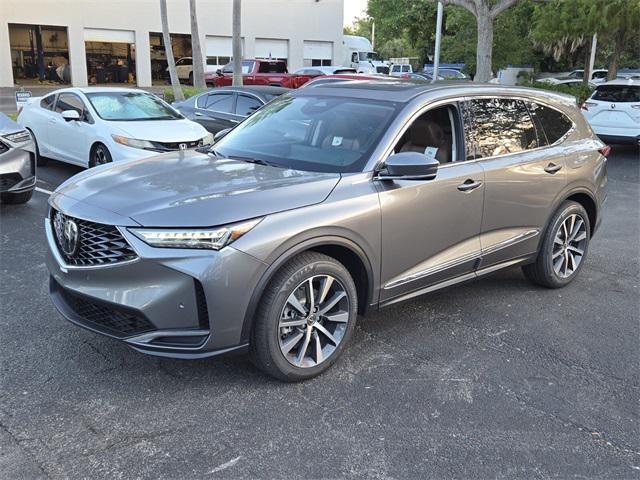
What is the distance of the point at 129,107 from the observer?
32.7ft

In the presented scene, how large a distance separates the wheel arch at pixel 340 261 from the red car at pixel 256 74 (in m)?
21.7

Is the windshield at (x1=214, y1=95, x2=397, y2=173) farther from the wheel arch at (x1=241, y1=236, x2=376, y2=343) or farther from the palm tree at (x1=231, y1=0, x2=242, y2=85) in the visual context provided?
the palm tree at (x1=231, y1=0, x2=242, y2=85)

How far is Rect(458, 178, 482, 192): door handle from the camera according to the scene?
4406 mm

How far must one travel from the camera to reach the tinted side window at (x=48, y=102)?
1041 centimetres

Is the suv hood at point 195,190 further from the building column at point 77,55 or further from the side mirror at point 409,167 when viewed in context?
the building column at point 77,55

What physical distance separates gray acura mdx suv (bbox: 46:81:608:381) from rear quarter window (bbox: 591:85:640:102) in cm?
920

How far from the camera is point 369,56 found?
46000 mm

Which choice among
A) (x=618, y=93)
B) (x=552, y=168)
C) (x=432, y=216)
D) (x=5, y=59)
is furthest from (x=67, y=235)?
(x=5, y=59)

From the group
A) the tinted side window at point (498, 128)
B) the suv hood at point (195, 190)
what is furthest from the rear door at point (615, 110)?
the suv hood at point (195, 190)

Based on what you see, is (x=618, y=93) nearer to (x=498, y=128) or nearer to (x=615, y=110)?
(x=615, y=110)

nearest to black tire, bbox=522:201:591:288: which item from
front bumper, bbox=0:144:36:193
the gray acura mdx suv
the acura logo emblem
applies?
the gray acura mdx suv

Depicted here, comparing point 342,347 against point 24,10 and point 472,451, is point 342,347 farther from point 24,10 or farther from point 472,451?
point 24,10

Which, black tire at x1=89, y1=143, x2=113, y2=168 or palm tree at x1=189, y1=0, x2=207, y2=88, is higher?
palm tree at x1=189, y1=0, x2=207, y2=88

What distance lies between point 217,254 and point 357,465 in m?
1.23
